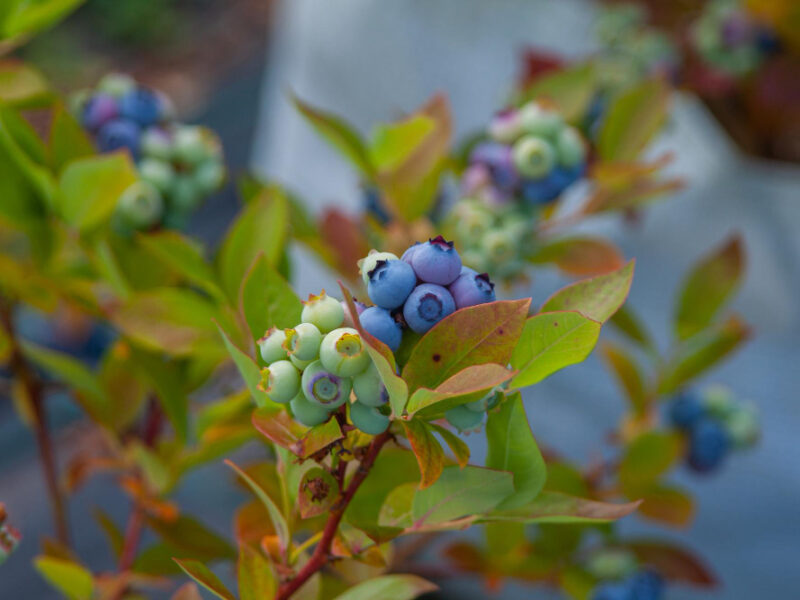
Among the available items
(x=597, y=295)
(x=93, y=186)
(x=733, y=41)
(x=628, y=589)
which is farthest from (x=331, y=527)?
(x=733, y=41)

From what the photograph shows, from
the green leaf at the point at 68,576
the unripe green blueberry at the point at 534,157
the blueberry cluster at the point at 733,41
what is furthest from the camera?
the blueberry cluster at the point at 733,41

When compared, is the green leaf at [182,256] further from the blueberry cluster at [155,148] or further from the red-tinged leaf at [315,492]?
the red-tinged leaf at [315,492]

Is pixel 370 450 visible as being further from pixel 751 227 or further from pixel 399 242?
pixel 751 227

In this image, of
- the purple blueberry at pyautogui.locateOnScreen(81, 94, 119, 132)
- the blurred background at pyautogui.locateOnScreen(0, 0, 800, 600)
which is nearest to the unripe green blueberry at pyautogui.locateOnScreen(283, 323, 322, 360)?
the purple blueberry at pyautogui.locateOnScreen(81, 94, 119, 132)

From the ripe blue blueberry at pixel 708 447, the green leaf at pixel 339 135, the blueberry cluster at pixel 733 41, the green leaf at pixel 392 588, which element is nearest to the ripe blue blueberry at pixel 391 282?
the green leaf at pixel 392 588

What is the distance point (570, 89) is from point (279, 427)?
399 millimetres

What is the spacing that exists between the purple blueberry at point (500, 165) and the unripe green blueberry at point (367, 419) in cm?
29

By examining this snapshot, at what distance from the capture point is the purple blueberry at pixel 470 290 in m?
0.32

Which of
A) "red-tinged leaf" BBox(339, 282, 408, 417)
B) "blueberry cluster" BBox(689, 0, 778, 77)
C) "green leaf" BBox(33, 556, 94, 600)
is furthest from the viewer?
"blueberry cluster" BBox(689, 0, 778, 77)

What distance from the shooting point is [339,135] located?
545mm

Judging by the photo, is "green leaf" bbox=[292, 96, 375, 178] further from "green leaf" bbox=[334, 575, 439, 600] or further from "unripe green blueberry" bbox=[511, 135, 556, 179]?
"green leaf" bbox=[334, 575, 439, 600]

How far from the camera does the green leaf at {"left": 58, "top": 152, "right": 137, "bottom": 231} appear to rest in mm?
472

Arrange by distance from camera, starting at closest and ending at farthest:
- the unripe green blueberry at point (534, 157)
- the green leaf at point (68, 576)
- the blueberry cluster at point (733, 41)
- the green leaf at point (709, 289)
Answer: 1. the green leaf at point (68, 576)
2. the unripe green blueberry at point (534, 157)
3. the green leaf at point (709, 289)
4. the blueberry cluster at point (733, 41)

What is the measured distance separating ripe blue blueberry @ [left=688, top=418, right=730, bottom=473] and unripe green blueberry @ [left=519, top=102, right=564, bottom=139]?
319mm
